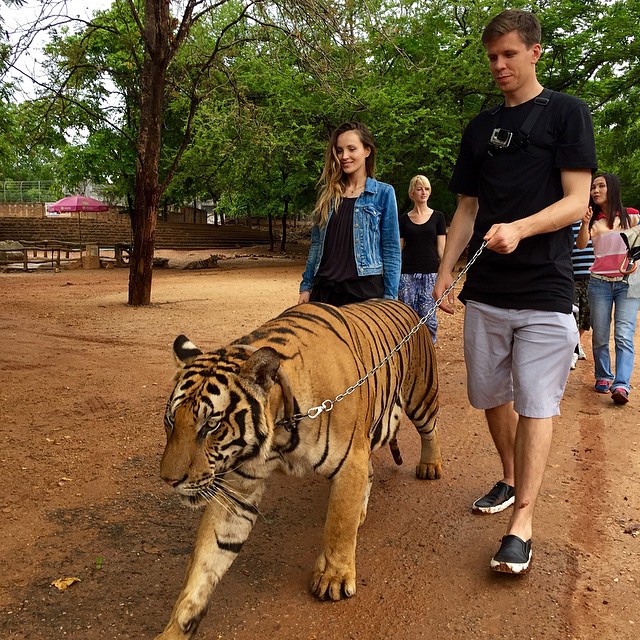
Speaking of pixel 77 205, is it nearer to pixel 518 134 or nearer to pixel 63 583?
pixel 63 583

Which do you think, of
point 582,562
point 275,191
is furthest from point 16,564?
point 275,191

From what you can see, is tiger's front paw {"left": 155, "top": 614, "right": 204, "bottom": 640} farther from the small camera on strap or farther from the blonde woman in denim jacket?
the small camera on strap

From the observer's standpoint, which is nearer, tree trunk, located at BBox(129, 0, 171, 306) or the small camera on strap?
the small camera on strap

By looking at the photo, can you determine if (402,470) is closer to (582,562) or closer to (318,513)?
(318,513)

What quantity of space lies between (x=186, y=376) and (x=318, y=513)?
1761 mm

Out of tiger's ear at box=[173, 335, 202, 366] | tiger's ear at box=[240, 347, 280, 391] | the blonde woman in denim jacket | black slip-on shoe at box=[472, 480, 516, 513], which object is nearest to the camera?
tiger's ear at box=[240, 347, 280, 391]

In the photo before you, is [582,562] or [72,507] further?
[72,507]

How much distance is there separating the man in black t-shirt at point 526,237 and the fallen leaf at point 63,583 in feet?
6.81

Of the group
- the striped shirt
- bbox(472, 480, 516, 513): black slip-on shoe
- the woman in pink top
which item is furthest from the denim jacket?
the striped shirt

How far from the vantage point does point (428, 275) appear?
25.4 feet

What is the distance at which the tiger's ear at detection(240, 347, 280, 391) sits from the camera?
262cm

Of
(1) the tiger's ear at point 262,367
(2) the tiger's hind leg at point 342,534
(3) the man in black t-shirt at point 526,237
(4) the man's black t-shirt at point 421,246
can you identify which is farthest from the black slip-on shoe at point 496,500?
(4) the man's black t-shirt at point 421,246

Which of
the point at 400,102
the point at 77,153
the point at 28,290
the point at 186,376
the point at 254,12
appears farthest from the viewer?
the point at 77,153

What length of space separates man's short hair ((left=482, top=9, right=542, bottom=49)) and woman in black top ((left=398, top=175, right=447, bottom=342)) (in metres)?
4.30
